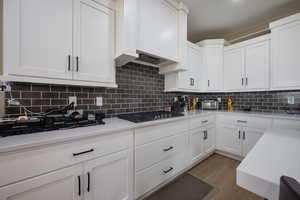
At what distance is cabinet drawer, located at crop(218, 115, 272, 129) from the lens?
78.4 inches

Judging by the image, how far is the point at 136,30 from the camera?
1406 millimetres

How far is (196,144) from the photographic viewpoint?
2064 millimetres

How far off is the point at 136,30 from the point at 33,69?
3.47ft

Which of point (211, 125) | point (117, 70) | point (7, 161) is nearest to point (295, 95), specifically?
point (211, 125)

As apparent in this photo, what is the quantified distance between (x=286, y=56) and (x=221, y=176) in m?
2.19

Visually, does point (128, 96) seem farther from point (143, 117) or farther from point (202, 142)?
point (202, 142)

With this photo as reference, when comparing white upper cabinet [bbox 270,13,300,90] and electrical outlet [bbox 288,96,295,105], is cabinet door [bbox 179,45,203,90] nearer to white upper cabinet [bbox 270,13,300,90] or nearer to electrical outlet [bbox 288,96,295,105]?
white upper cabinet [bbox 270,13,300,90]

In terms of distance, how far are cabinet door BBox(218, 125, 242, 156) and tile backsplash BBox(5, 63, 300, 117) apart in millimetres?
692

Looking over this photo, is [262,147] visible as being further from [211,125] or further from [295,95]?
[295,95]

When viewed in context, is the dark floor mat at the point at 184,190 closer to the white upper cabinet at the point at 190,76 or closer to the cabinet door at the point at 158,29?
the white upper cabinet at the point at 190,76

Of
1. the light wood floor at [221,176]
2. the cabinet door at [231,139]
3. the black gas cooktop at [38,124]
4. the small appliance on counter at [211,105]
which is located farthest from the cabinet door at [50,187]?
the small appliance on counter at [211,105]

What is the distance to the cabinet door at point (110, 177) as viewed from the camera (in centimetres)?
97

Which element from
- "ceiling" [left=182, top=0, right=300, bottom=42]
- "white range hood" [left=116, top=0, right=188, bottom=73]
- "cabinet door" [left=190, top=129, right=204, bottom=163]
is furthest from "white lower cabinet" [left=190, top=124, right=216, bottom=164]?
"ceiling" [left=182, top=0, right=300, bottom=42]

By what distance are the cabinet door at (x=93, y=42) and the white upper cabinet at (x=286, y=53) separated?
8.67 ft
